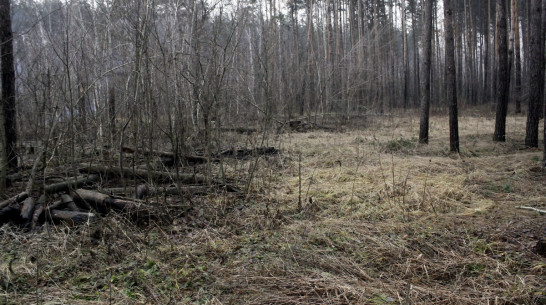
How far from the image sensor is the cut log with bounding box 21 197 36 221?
13.9 ft

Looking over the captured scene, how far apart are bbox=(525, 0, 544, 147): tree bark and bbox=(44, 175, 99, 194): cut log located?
886 centimetres

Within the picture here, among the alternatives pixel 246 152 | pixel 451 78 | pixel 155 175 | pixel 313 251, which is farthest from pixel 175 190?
pixel 451 78

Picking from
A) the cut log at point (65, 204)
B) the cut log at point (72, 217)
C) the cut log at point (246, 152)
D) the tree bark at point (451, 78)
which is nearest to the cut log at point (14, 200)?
the cut log at point (65, 204)

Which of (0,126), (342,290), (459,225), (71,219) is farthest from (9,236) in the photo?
(459,225)

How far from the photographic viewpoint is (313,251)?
3.45 m

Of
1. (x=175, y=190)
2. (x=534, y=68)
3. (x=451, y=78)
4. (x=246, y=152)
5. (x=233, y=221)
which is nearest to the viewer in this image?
(x=233, y=221)

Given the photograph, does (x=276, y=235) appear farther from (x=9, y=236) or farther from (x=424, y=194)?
(x=9, y=236)

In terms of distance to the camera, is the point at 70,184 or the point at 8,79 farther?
the point at 8,79

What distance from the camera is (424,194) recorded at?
4848 mm

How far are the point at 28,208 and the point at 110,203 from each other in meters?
0.89

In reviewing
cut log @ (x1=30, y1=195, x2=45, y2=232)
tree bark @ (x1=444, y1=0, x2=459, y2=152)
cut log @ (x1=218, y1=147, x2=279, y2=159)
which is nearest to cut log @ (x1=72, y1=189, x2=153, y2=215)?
cut log @ (x1=30, y1=195, x2=45, y2=232)

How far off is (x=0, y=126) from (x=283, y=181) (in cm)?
402

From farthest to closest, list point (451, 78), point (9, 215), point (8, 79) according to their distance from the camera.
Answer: point (451, 78)
point (8, 79)
point (9, 215)

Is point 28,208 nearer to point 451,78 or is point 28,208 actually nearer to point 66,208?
point 66,208
